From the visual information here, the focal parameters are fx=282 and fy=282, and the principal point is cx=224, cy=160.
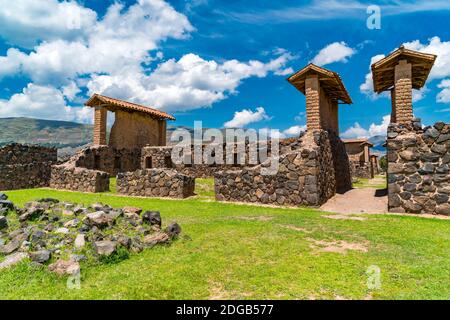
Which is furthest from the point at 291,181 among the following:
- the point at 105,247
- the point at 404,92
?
the point at 105,247

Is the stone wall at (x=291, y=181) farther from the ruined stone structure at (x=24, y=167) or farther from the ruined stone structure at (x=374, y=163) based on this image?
the ruined stone structure at (x=374, y=163)

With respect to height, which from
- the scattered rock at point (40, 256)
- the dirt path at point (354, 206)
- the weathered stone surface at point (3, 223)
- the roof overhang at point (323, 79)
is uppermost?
the roof overhang at point (323, 79)

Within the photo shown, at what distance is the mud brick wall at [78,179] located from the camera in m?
17.2

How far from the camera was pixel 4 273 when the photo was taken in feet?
14.5

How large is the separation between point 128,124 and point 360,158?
29295mm

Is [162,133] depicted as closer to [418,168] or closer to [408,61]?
[408,61]

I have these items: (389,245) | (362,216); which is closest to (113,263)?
(389,245)

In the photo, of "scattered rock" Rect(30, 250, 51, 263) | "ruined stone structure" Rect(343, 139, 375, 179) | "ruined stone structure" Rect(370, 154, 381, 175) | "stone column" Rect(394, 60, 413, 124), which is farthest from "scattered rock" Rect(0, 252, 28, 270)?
"ruined stone structure" Rect(370, 154, 381, 175)

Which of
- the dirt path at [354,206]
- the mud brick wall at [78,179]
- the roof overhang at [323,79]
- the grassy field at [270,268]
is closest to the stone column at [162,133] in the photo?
the mud brick wall at [78,179]

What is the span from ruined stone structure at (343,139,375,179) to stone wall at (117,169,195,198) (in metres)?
26.4

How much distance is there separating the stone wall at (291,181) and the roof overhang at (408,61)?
421 cm

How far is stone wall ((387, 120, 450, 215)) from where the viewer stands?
392 inches

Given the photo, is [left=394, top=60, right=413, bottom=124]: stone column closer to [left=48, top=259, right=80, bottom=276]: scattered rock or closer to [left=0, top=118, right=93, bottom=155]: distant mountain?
[left=48, top=259, right=80, bottom=276]: scattered rock
